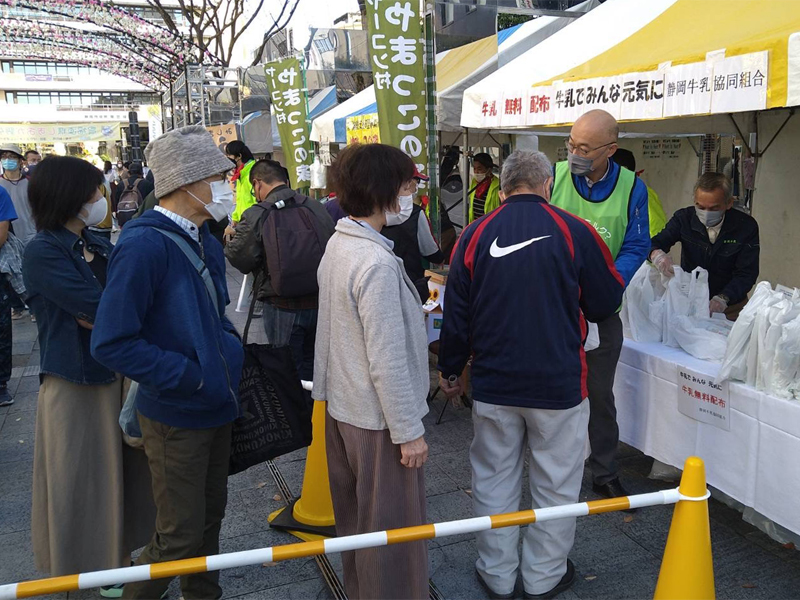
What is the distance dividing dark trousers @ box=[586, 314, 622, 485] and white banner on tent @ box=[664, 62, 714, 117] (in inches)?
49.3

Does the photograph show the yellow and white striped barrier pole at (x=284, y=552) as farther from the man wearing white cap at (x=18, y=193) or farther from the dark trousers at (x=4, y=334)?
the man wearing white cap at (x=18, y=193)

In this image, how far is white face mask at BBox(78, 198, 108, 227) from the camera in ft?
9.04

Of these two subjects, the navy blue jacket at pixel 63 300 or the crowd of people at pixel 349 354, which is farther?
the navy blue jacket at pixel 63 300

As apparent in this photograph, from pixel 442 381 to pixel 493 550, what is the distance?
731mm

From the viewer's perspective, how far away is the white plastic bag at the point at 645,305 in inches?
145

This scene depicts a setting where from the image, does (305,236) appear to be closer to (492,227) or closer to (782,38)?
(492,227)

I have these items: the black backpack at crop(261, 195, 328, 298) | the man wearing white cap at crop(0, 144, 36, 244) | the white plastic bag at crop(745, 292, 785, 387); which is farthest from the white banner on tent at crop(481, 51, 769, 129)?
the man wearing white cap at crop(0, 144, 36, 244)

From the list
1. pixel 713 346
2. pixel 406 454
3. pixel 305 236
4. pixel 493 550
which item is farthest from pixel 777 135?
pixel 406 454

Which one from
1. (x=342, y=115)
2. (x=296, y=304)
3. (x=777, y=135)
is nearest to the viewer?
(x=296, y=304)

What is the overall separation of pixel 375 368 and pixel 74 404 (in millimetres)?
1354

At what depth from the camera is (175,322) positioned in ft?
7.22

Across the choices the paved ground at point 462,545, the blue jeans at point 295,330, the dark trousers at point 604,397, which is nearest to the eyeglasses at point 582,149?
the dark trousers at point 604,397

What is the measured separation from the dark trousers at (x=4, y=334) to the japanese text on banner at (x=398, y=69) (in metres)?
3.44

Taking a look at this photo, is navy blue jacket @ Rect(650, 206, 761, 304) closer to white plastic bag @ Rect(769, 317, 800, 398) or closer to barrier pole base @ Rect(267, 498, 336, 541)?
white plastic bag @ Rect(769, 317, 800, 398)
